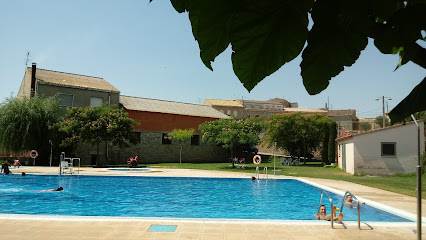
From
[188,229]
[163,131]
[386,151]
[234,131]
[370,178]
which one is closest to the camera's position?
[188,229]

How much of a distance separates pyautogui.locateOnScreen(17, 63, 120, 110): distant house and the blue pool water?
1235 cm

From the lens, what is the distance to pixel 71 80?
1225 inches

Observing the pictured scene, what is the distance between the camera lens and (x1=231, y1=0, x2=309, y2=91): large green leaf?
1.41ft

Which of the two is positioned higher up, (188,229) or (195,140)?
(195,140)

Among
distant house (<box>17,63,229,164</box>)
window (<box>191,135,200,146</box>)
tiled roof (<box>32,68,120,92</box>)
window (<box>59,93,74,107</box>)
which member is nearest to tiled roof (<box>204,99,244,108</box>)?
distant house (<box>17,63,229,164</box>)

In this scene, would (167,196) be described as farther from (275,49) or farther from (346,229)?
(275,49)

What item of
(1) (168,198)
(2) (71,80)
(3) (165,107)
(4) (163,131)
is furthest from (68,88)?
(1) (168,198)

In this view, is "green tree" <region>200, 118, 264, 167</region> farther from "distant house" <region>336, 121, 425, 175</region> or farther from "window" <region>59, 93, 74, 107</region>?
"window" <region>59, 93, 74, 107</region>

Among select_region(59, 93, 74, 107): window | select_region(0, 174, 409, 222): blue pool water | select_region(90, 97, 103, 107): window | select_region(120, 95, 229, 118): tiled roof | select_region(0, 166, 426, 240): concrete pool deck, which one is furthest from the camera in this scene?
select_region(120, 95, 229, 118): tiled roof

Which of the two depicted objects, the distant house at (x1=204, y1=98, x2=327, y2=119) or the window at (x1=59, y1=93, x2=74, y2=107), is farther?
the distant house at (x1=204, y1=98, x2=327, y2=119)

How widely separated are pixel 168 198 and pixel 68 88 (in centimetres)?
2070

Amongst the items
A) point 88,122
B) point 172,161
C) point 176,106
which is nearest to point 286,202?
point 88,122

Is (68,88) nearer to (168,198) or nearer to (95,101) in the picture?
(95,101)

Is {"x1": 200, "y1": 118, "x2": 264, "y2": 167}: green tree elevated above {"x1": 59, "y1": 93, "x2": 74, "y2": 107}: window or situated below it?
below
